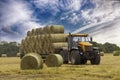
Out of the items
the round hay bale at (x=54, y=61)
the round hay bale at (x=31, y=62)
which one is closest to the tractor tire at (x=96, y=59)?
the round hay bale at (x=54, y=61)

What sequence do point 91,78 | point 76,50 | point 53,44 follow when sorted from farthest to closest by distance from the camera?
point 53,44 → point 76,50 → point 91,78

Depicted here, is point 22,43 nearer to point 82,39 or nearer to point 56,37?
point 56,37

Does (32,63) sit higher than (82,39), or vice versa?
(82,39)

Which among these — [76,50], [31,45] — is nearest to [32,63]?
[76,50]

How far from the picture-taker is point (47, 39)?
117 feet

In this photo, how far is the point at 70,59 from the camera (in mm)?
33438

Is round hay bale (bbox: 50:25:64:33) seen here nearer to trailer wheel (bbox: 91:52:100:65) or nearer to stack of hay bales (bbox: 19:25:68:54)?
stack of hay bales (bbox: 19:25:68:54)

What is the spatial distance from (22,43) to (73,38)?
27.8 feet

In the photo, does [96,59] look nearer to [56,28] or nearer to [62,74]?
[56,28]

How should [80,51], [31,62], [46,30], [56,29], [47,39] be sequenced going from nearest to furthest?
[31,62]
[80,51]
[47,39]
[46,30]
[56,29]

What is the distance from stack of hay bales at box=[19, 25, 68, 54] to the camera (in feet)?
116

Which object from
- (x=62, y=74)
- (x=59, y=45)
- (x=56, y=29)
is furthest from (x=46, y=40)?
(x=62, y=74)

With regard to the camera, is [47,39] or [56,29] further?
[56,29]

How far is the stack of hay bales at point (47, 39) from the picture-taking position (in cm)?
3547
